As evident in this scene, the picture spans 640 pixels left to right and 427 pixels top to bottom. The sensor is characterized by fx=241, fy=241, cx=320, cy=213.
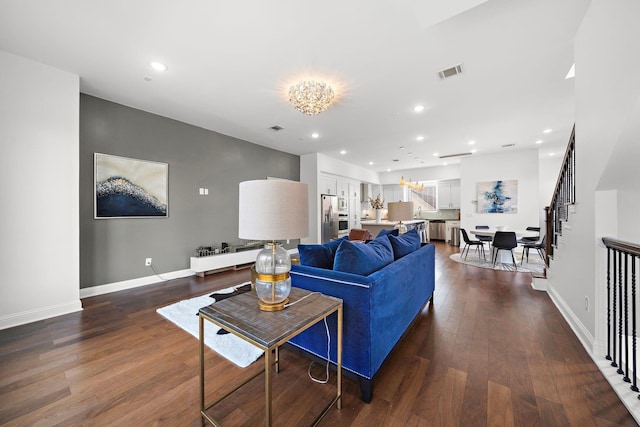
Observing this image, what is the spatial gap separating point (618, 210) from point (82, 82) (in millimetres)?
5755

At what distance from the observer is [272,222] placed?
1.21 metres

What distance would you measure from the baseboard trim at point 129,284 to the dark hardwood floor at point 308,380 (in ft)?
2.34

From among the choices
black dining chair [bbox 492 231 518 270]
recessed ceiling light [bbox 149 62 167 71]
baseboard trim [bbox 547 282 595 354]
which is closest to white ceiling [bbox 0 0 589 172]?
recessed ceiling light [bbox 149 62 167 71]

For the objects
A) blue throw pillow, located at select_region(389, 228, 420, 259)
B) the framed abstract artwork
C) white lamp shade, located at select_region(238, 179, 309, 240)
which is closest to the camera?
white lamp shade, located at select_region(238, 179, 309, 240)

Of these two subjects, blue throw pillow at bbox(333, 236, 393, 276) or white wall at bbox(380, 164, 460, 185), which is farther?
white wall at bbox(380, 164, 460, 185)

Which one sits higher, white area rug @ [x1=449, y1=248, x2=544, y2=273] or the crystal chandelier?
the crystal chandelier

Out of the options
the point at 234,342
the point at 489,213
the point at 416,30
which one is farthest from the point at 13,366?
the point at 489,213

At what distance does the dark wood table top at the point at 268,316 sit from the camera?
110cm

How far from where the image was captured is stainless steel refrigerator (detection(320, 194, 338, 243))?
22.1 ft

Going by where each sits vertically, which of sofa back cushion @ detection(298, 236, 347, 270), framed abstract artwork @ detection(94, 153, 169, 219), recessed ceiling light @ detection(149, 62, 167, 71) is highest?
recessed ceiling light @ detection(149, 62, 167, 71)

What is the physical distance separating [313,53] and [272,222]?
2146 millimetres

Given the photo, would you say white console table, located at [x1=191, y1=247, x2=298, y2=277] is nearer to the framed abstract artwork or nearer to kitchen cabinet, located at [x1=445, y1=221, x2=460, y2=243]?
the framed abstract artwork

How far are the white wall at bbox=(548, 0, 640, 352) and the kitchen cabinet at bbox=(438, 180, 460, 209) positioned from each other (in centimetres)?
684

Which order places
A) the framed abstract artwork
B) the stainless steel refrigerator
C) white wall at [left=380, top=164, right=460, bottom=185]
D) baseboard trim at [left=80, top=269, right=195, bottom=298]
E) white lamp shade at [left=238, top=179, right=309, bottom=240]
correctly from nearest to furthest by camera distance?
white lamp shade at [left=238, top=179, right=309, bottom=240] < baseboard trim at [left=80, top=269, right=195, bottom=298] < the framed abstract artwork < the stainless steel refrigerator < white wall at [left=380, top=164, right=460, bottom=185]
